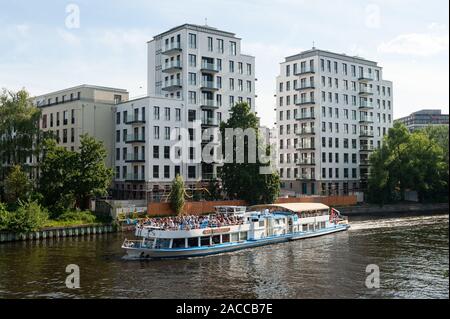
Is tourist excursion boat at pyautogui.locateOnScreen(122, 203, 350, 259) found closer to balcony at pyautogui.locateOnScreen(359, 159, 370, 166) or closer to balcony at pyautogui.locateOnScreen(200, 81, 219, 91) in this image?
balcony at pyautogui.locateOnScreen(200, 81, 219, 91)

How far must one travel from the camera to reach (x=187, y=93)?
77.1 m

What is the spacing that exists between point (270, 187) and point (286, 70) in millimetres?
38925

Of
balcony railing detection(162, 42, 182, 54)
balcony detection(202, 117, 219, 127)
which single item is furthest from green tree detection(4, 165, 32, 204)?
balcony railing detection(162, 42, 182, 54)

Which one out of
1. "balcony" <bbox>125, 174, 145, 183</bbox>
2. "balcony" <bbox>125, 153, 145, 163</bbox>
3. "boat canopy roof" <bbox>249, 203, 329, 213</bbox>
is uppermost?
"balcony" <bbox>125, 153, 145, 163</bbox>

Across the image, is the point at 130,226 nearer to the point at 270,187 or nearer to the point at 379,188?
the point at 270,187

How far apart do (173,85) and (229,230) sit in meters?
34.3

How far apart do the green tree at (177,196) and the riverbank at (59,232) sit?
28.9ft

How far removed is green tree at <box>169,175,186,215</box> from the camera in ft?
215

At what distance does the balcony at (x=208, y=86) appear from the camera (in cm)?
7856

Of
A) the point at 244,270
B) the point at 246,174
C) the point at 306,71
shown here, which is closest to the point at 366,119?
the point at 306,71

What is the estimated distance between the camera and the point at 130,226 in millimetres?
61750

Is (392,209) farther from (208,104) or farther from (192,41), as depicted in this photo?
(192,41)

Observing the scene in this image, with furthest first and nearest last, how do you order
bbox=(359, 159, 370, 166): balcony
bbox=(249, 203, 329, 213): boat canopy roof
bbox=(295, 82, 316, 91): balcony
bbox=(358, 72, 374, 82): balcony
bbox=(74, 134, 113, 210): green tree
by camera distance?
bbox=(358, 72, 374, 82): balcony
bbox=(359, 159, 370, 166): balcony
bbox=(295, 82, 316, 91): balcony
bbox=(74, 134, 113, 210): green tree
bbox=(249, 203, 329, 213): boat canopy roof
